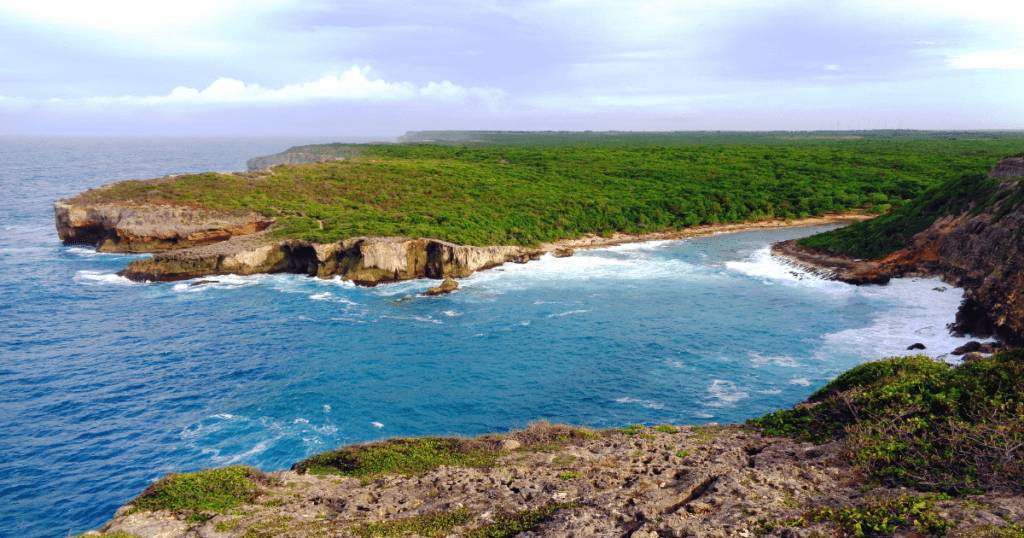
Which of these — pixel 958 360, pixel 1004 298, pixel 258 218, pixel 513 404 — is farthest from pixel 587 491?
pixel 258 218

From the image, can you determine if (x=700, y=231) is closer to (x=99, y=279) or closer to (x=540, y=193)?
(x=540, y=193)

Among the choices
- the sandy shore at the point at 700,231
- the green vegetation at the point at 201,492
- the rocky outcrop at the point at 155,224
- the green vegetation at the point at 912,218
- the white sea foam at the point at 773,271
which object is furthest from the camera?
the sandy shore at the point at 700,231

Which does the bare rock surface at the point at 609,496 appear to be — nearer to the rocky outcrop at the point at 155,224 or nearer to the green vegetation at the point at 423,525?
the green vegetation at the point at 423,525

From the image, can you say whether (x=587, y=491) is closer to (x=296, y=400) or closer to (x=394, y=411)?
(x=394, y=411)

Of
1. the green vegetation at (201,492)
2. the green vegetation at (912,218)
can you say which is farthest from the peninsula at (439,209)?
the green vegetation at (201,492)

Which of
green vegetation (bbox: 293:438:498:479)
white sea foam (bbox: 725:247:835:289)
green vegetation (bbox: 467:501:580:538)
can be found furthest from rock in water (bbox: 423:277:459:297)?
green vegetation (bbox: 467:501:580:538)
